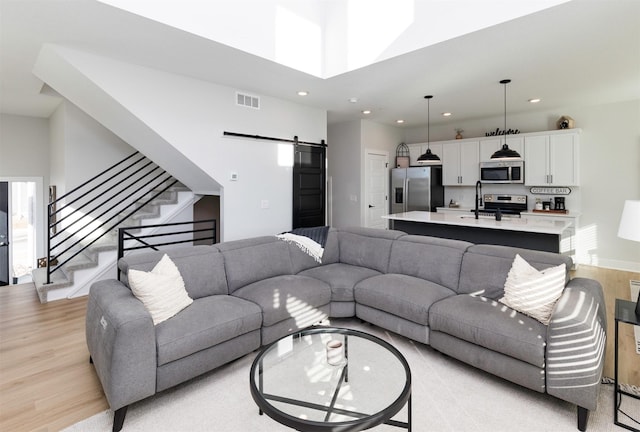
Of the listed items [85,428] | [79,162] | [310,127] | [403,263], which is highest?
[310,127]

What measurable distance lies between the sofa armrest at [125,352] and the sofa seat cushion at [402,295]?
5.94 ft

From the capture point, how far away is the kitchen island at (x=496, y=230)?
13.2 ft

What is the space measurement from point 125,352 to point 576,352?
103 inches

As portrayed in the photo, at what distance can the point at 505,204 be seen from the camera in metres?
6.62

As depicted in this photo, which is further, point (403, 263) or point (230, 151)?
point (230, 151)

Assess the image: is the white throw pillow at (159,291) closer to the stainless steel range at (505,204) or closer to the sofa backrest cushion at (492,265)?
the sofa backrest cushion at (492,265)

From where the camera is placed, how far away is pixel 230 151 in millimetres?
4535

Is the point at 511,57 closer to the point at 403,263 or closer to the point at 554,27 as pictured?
the point at 554,27

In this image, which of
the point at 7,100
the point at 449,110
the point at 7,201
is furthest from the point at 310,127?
the point at 7,201

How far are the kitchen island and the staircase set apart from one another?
3.67 m

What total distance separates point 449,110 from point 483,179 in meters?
1.57

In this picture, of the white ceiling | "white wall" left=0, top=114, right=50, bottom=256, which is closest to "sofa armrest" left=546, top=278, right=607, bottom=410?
the white ceiling

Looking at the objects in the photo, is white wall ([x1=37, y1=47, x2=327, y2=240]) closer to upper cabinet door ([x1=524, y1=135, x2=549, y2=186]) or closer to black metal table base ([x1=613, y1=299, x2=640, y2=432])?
upper cabinet door ([x1=524, y1=135, x2=549, y2=186])

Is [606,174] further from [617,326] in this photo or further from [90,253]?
[90,253]
